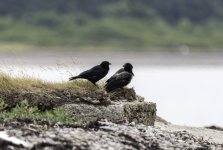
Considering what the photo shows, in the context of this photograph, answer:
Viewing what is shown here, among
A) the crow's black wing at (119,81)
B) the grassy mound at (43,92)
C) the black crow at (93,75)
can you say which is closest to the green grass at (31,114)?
the grassy mound at (43,92)

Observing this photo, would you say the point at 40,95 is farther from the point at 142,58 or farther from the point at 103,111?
the point at 142,58

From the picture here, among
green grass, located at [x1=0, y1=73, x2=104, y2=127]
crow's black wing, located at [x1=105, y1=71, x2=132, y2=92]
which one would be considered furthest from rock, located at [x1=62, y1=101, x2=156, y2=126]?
crow's black wing, located at [x1=105, y1=71, x2=132, y2=92]

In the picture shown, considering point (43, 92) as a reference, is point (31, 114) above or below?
below

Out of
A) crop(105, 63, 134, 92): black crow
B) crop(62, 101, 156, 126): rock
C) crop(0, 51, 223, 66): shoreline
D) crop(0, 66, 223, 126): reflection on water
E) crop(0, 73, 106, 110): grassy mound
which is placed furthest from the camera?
crop(0, 51, 223, 66): shoreline

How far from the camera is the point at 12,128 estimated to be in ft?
69.6

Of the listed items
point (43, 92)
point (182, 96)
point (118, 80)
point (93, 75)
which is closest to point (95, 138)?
point (43, 92)

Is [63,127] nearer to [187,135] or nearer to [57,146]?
[57,146]

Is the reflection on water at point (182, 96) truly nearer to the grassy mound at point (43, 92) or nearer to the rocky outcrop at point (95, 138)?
the grassy mound at point (43, 92)

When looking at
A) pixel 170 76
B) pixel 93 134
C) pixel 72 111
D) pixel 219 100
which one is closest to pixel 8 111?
pixel 72 111

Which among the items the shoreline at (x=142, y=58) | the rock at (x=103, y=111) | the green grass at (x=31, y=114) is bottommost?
the green grass at (x=31, y=114)

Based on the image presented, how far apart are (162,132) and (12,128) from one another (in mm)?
4857

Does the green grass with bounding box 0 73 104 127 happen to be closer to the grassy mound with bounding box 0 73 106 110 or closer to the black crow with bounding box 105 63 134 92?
the grassy mound with bounding box 0 73 106 110

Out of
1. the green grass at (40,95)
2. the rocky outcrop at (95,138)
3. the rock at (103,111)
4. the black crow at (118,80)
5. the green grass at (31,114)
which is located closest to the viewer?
the rocky outcrop at (95,138)

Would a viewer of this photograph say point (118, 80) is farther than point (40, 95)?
Yes
